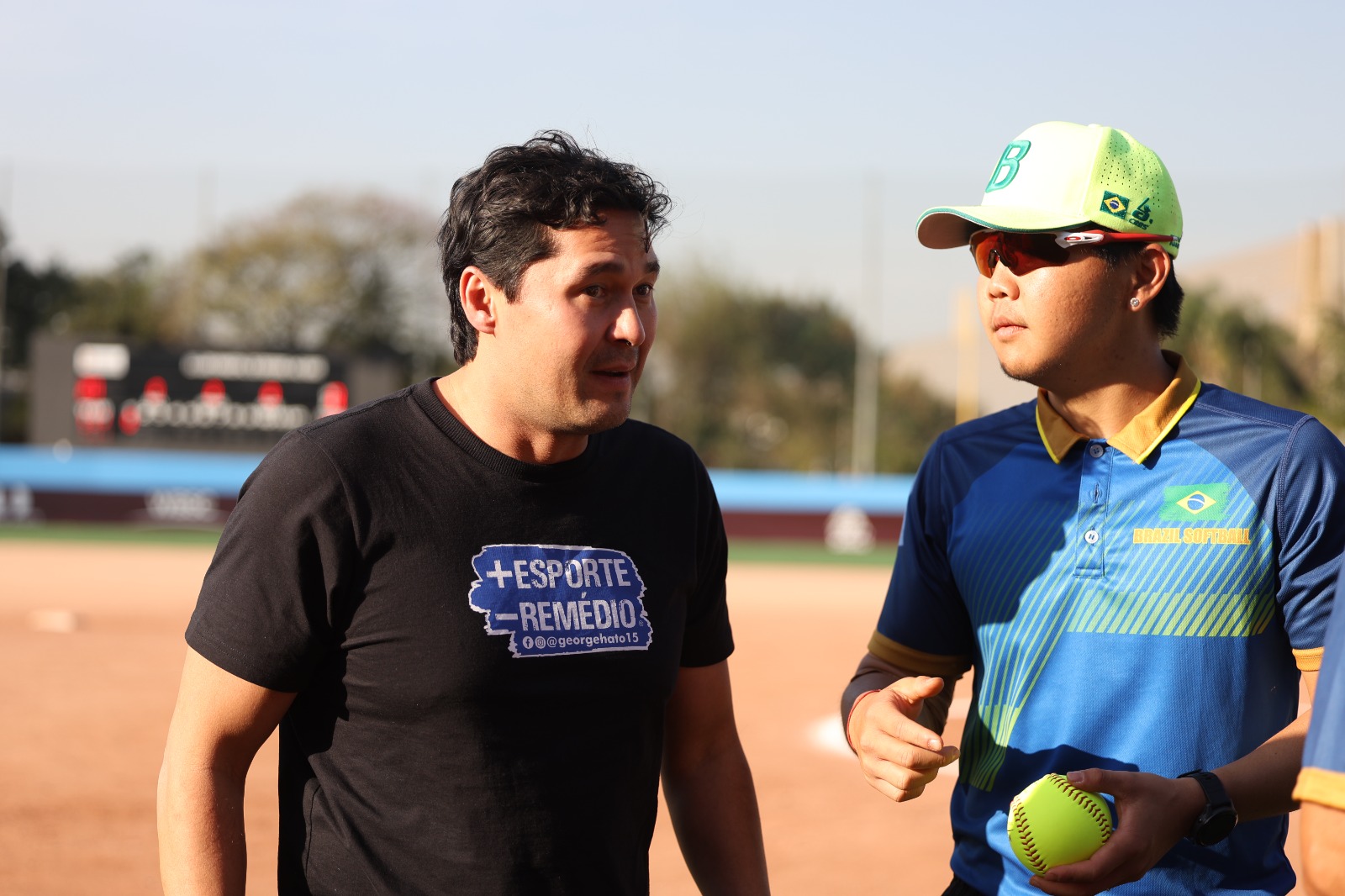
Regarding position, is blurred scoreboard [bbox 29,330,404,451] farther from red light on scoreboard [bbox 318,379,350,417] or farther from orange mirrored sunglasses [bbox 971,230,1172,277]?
orange mirrored sunglasses [bbox 971,230,1172,277]

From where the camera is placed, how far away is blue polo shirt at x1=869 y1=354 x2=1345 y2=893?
8.76 feet

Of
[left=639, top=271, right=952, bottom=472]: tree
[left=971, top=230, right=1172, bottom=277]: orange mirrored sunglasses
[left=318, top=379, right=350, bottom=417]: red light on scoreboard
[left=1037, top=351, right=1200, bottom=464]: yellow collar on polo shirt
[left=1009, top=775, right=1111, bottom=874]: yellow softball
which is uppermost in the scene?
[left=971, top=230, right=1172, bottom=277]: orange mirrored sunglasses

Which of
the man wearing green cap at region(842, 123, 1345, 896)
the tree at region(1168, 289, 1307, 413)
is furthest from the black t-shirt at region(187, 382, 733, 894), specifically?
the tree at region(1168, 289, 1307, 413)

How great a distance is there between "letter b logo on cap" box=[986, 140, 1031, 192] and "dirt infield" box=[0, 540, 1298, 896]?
14.0 ft

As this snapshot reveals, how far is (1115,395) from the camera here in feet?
9.64

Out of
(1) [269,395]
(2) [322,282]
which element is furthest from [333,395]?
(2) [322,282]

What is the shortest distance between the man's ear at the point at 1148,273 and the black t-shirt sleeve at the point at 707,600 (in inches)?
40.8

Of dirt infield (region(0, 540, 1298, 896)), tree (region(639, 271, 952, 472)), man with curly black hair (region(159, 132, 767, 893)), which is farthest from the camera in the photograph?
tree (region(639, 271, 952, 472))

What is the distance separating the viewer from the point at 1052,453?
2.95 m

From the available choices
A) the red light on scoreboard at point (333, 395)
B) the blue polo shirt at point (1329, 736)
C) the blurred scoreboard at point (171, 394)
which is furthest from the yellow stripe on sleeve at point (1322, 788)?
the red light on scoreboard at point (333, 395)

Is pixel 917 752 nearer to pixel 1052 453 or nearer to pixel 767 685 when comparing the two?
pixel 1052 453

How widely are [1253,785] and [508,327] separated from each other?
5.58 ft

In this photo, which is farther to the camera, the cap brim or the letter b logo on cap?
the letter b logo on cap

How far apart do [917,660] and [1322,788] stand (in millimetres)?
1551
